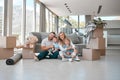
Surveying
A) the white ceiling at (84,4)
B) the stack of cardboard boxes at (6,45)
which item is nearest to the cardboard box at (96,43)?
the stack of cardboard boxes at (6,45)

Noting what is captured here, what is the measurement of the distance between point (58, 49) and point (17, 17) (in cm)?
335

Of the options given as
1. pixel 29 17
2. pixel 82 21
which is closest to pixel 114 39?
pixel 82 21

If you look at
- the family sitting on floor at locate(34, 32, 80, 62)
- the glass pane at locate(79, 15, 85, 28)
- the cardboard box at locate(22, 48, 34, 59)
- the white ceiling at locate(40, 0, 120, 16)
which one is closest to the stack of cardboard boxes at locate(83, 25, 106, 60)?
the family sitting on floor at locate(34, 32, 80, 62)

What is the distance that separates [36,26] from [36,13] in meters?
0.72

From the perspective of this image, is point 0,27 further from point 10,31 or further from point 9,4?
point 9,4

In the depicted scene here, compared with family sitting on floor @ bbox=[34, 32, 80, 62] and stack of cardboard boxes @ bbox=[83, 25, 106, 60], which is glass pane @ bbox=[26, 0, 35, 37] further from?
stack of cardboard boxes @ bbox=[83, 25, 106, 60]

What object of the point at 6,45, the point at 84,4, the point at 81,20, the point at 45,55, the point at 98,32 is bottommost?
the point at 45,55

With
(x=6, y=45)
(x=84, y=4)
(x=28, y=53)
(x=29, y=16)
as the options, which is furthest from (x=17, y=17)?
(x=84, y=4)

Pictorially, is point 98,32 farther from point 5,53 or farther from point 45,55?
point 5,53

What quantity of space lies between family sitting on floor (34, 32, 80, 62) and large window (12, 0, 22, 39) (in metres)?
2.64

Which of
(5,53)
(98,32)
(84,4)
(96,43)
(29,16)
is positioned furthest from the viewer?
(84,4)

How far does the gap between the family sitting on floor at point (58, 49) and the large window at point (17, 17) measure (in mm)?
2639

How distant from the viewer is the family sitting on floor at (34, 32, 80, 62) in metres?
5.28

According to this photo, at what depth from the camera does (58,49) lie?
18.6 feet
